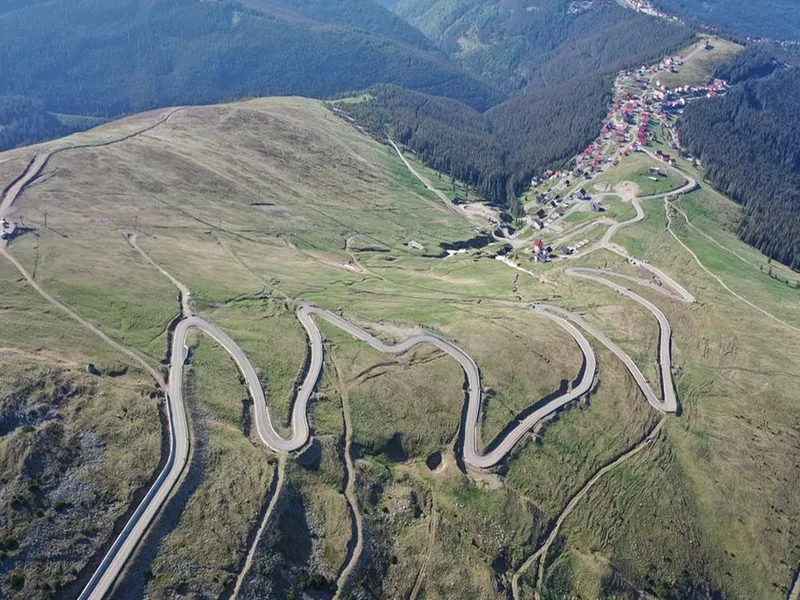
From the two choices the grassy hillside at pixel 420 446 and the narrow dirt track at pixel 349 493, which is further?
the grassy hillside at pixel 420 446

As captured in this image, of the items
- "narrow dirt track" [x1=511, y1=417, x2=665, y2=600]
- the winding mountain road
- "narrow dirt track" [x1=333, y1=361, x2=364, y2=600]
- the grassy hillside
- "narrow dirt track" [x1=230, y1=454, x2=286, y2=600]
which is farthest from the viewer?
"narrow dirt track" [x1=511, y1=417, x2=665, y2=600]

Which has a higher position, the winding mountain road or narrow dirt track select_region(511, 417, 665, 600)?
the winding mountain road

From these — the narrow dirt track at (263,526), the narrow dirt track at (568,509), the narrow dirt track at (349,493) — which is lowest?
the narrow dirt track at (568,509)

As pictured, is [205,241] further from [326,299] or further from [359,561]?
[359,561]

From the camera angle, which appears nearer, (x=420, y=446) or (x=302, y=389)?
(x=420, y=446)

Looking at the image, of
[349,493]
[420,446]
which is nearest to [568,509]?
[420,446]

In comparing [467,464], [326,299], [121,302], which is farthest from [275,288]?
[467,464]

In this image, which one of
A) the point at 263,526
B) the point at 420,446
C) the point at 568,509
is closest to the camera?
the point at 263,526

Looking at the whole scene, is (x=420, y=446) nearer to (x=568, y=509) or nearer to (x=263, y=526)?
(x=568, y=509)

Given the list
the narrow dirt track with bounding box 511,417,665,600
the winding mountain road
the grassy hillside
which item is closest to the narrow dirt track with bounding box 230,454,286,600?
the grassy hillside

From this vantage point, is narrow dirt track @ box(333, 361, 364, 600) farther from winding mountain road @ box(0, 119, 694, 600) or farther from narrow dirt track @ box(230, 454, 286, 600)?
narrow dirt track @ box(230, 454, 286, 600)

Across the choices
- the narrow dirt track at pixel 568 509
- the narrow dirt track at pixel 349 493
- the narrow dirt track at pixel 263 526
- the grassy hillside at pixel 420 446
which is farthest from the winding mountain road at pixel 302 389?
the narrow dirt track at pixel 568 509

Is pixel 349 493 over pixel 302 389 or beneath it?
beneath

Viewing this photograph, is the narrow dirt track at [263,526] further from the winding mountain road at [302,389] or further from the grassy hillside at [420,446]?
the winding mountain road at [302,389]
